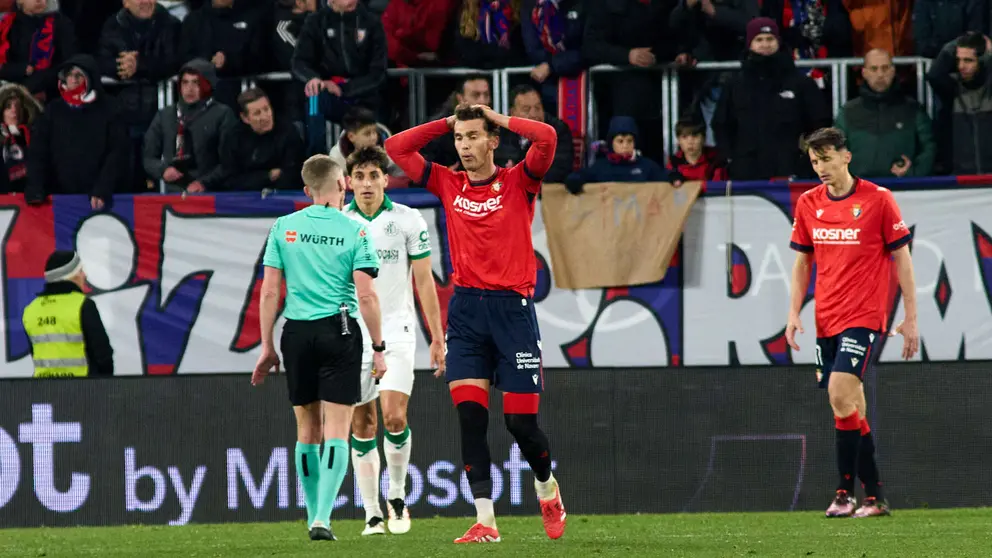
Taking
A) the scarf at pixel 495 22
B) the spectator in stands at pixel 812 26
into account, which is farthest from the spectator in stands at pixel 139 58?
the spectator in stands at pixel 812 26

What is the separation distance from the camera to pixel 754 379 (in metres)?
12.3

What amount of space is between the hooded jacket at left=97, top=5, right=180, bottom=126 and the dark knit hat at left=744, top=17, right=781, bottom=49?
530 centimetres

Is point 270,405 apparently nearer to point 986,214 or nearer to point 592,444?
point 592,444

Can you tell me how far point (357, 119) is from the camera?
46.0ft

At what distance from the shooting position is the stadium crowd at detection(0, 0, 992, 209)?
14.7m

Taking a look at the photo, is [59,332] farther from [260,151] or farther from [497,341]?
[497,341]

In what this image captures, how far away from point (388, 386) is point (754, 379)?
2.91m

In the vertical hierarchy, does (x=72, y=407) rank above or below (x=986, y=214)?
below

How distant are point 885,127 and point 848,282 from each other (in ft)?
14.1

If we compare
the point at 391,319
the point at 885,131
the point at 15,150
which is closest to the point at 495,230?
the point at 391,319

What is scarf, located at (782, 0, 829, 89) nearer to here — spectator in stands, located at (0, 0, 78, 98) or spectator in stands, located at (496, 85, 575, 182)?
spectator in stands, located at (496, 85, 575, 182)

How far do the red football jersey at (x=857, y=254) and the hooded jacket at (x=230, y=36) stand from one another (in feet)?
23.6

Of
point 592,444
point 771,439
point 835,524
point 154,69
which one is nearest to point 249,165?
point 154,69

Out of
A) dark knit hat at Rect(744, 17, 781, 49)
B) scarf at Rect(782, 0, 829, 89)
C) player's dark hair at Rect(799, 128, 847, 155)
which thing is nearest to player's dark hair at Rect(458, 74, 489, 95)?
dark knit hat at Rect(744, 17, 781, 49)
